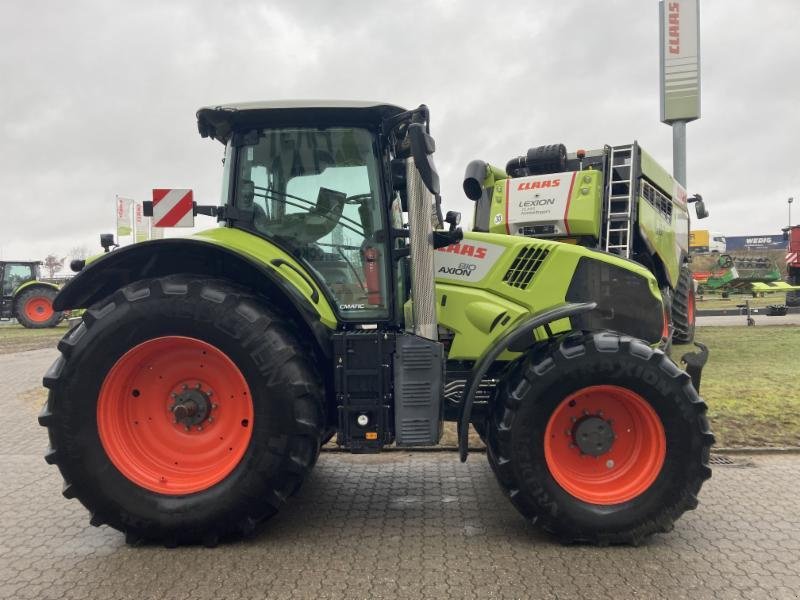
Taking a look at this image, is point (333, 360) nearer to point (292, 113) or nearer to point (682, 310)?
point (292, 113)

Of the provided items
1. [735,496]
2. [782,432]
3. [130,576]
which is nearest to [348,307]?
[130,576]

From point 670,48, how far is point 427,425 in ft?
44.1

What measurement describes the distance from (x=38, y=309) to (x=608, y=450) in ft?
72.5

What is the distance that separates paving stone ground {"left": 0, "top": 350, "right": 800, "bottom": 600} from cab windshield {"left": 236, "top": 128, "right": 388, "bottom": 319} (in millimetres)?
1222

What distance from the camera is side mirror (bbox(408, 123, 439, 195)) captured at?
2.89 metres

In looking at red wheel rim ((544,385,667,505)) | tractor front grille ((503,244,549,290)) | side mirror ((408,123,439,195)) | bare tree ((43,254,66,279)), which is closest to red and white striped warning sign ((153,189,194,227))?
side mirror ((408,123,439,195))

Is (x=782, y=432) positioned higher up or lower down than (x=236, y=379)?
lower down

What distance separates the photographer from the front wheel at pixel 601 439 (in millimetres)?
2953

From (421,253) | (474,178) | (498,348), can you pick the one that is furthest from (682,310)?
(421,253)

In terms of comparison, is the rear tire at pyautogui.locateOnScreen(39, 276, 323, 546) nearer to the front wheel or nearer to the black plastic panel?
the front wheel

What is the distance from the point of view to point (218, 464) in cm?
308

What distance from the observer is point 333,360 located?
10.5ft

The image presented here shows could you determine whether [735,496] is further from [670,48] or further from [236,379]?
[670,48]

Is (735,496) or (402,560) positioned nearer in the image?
(402,560)
